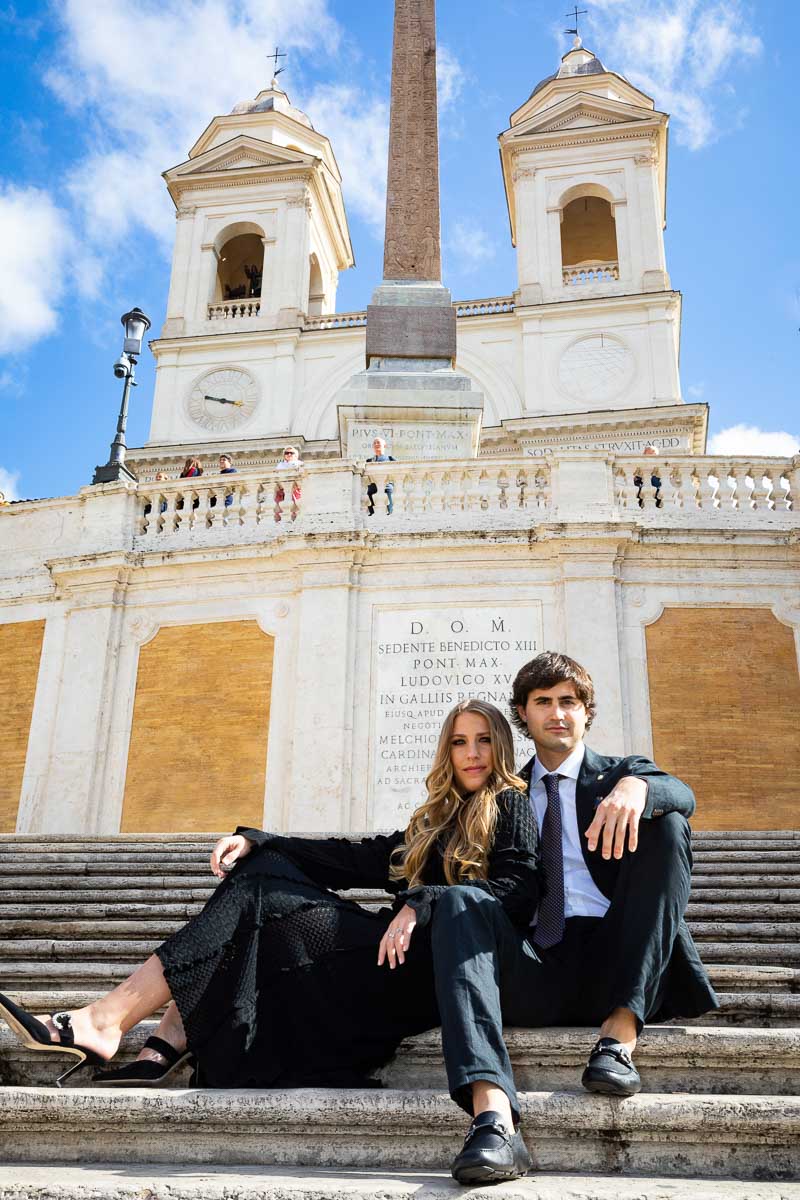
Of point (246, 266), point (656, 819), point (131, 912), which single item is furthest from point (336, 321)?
point (656, 819)

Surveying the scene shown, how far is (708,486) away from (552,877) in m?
8.74

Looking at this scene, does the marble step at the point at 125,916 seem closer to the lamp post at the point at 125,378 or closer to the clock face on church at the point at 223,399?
the lamp post at the point at 125,378

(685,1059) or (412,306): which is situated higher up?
(412,306)

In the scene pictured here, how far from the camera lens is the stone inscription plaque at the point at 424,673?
10453 millimetres

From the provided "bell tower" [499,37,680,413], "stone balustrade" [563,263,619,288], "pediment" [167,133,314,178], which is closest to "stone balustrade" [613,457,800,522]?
"bell tower" [499,37,680,413]

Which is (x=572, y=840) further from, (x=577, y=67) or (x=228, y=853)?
(x=577, y=67)

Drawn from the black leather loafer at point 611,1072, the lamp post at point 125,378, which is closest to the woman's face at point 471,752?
the black leather loafer at point 611,1072

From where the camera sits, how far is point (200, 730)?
11.0 metres

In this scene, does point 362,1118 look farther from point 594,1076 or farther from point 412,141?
point 412,141

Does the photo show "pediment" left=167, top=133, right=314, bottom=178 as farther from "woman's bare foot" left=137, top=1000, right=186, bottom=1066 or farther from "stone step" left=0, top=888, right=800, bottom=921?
"woman's bare foot" left=137, top=1000, right=186, bottom=1066

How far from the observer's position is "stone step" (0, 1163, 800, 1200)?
2372mm

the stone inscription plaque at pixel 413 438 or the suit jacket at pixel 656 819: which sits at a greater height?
the stone inscription plaque at pixel 413 438

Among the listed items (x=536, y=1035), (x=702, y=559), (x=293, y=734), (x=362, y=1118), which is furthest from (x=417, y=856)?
(x=702, y=559)

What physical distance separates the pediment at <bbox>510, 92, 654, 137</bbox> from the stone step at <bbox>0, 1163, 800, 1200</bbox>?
29.9m
